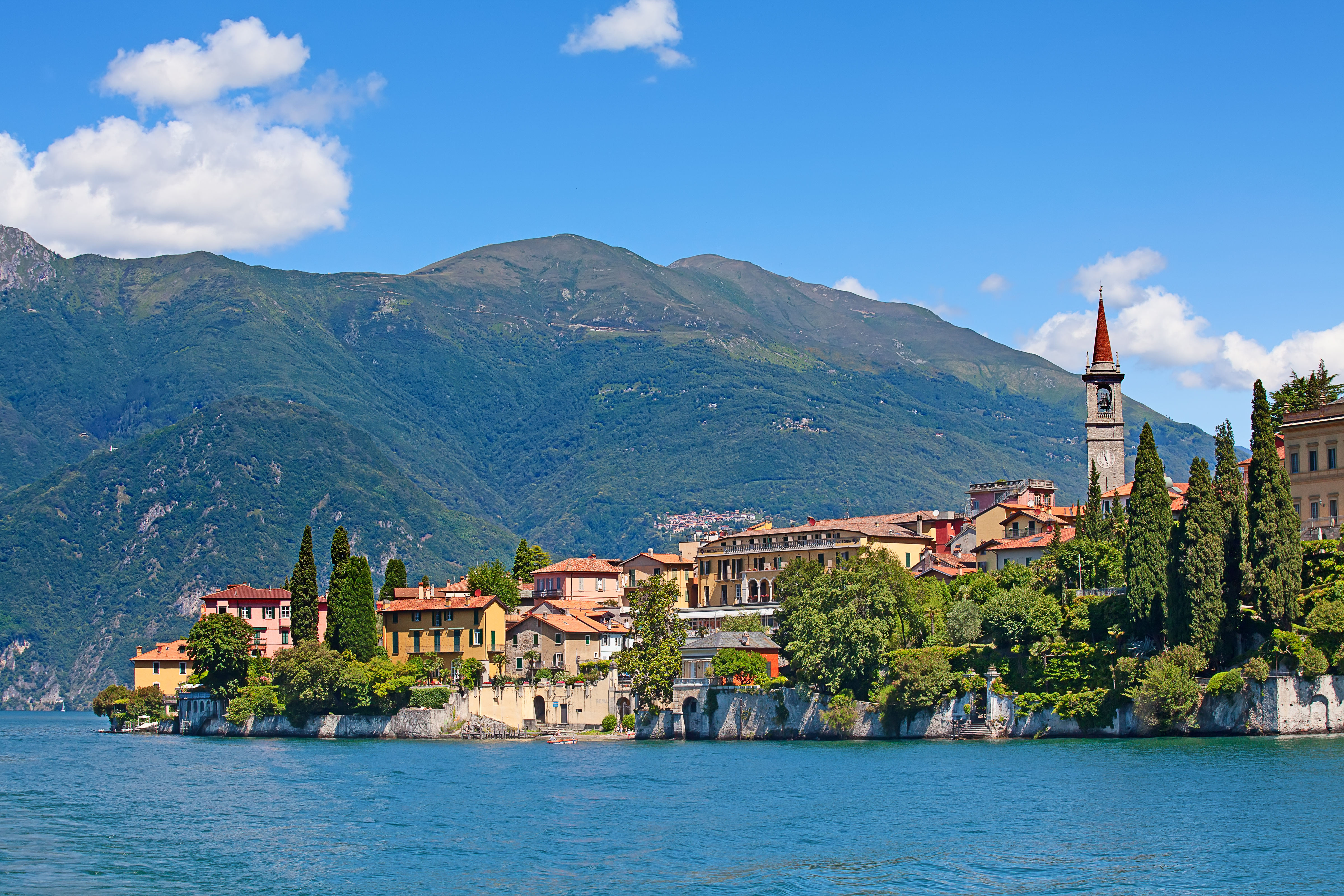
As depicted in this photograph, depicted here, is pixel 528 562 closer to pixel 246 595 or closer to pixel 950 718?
pixel 246 595

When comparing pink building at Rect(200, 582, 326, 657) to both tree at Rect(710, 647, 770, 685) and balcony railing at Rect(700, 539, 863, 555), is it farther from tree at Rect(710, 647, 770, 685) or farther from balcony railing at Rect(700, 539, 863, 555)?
tree at Rect(710, 647, 770, 685)

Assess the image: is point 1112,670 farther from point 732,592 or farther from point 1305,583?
point 732,592

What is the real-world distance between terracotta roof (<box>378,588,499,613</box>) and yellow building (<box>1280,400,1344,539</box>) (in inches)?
1986

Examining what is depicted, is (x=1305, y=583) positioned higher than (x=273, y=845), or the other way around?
(x=1305, y=583)

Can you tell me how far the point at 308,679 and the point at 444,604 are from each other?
10755mm

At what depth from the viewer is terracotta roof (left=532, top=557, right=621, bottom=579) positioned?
128625 mm

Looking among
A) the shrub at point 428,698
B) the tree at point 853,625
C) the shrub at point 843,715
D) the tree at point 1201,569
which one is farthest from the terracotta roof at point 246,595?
the tree at point 1201,569

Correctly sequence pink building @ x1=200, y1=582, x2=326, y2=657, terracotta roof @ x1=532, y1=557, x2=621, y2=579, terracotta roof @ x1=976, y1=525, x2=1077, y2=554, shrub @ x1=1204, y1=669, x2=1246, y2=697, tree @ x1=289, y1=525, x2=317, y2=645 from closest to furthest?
shrub @ x1=1204, y1=669, x2=1246, y2=697
tree @ x1=289, y1=525, x2=317, y2=645
terracotta roof @ x1=976, y1=525, x2=1077, y2=554
pink building @ x1=200, y1=582, x2=326, y2=657
terracotta roof @ x1=532, y1=557, x2=621, y2=579

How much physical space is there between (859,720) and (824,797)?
91.2 ft

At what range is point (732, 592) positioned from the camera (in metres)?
125

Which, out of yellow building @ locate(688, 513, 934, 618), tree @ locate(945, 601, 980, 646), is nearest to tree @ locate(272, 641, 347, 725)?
yellow building @ locate(688, 513, 934, 618)

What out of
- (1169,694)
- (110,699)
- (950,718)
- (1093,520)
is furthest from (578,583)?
(1169,694)

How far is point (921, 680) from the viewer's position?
85438mm

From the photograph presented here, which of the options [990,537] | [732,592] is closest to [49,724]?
[732,592]
